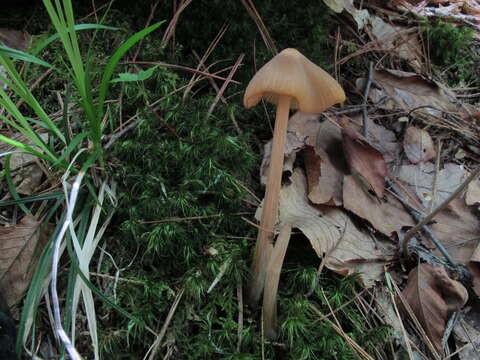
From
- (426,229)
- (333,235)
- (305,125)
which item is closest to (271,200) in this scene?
(333,235)

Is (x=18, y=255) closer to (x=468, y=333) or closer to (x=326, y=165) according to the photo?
(x=326, y=165)

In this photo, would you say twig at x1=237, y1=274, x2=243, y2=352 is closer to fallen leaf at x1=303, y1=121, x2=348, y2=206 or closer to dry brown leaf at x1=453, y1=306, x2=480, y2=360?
fallen leaf at x1=303, y1=121, x2=348, y2=206

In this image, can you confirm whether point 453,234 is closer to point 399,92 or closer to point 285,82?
point 399,92

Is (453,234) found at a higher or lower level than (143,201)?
lower

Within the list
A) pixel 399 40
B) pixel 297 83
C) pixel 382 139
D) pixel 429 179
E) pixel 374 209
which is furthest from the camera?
pixel 399 40

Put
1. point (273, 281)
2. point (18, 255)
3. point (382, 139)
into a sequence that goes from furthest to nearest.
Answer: point (382, 139), point (18, 255), point (273, 281)

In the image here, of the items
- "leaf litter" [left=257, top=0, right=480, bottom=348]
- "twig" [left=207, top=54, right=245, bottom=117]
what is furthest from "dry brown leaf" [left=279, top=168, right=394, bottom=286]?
"twig" [left=207, top=54, right=245, bottom=117]

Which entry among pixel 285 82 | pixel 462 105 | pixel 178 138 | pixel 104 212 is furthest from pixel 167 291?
pixel 462 105
